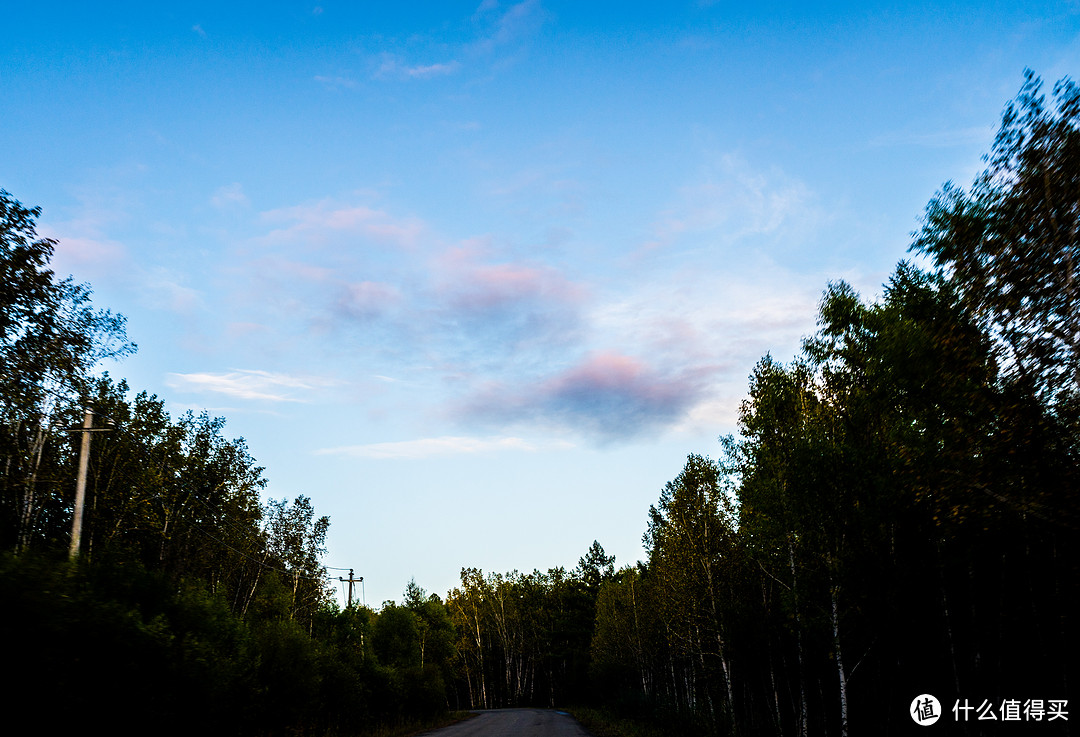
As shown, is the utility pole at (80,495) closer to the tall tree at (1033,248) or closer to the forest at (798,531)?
the forest at (798,531)

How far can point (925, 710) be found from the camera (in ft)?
62.3

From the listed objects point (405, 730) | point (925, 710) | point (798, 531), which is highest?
point (798, 531)

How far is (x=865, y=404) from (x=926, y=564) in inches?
200

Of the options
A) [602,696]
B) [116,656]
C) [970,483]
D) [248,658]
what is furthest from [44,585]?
[602,696]

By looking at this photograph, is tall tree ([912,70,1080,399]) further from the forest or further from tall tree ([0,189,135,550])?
tall tree ([0,189,135,550])

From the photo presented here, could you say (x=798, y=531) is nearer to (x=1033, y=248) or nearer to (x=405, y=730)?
(x=1033, y=248)

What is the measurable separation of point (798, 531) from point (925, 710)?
5882 millimetres

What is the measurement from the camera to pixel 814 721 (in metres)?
30.2

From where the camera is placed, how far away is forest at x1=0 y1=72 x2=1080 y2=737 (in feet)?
37.6

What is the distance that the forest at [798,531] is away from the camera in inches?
451

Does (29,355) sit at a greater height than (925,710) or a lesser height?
greater

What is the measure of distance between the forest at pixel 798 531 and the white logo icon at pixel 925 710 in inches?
16.7

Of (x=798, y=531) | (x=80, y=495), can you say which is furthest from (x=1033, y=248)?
(x=80, y=495)

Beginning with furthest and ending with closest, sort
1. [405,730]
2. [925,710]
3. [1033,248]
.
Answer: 1. [405,730]
2. [925,710]
3. [1033,248]
